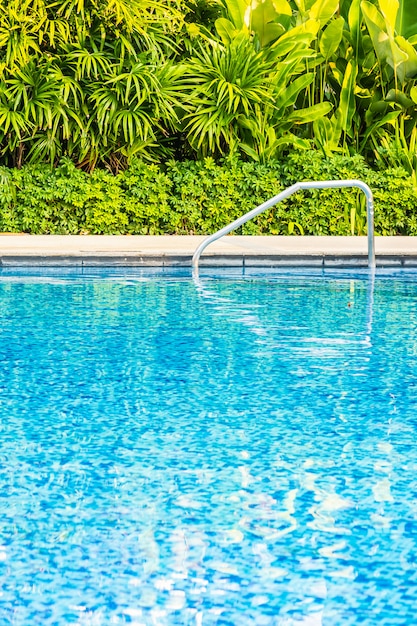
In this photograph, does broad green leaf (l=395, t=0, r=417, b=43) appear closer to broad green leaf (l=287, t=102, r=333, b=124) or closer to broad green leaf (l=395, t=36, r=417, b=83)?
broad green leaf (l=395, t=36, r=417, b=83)

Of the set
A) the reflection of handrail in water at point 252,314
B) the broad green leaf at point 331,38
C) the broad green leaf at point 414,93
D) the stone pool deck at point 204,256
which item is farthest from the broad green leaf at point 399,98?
the reflection of handrail in water at point 252,314

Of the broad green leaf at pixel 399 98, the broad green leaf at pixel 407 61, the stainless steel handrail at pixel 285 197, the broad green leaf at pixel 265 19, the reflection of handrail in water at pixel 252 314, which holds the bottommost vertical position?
the reflection of handrail in water at pixel 252 314

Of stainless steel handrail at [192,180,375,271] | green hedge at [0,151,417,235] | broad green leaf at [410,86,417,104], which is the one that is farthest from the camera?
broad green leaf at [410,86,417,104]

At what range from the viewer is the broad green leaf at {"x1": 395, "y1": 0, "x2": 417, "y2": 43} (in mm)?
16562

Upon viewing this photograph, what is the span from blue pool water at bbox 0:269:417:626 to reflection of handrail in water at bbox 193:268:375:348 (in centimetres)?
4

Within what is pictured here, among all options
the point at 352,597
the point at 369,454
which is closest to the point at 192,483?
the point at 369,454

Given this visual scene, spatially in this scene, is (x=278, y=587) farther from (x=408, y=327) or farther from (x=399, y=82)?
(x=399, y=82)

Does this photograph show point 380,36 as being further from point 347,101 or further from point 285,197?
point 285,197

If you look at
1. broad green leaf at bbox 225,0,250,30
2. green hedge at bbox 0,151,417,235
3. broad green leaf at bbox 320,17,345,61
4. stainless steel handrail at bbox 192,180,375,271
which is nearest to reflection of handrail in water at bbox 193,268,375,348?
stainless steel handrail at bbox 192,180,375,271

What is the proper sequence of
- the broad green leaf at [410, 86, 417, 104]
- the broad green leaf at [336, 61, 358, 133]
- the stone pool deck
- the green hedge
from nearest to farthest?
the stone pool deck
the green hedge
the broad green leaf at [410, 86, 417, 104]
the broad green leaf at [336, 61, 358, 133]

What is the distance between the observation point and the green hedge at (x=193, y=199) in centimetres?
1488

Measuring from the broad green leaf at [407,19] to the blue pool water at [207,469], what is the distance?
9006mm

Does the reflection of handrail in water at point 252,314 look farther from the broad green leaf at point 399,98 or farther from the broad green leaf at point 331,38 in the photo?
Answer: the broad green leaf at point 331,38

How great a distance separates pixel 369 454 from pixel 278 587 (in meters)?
1.53
